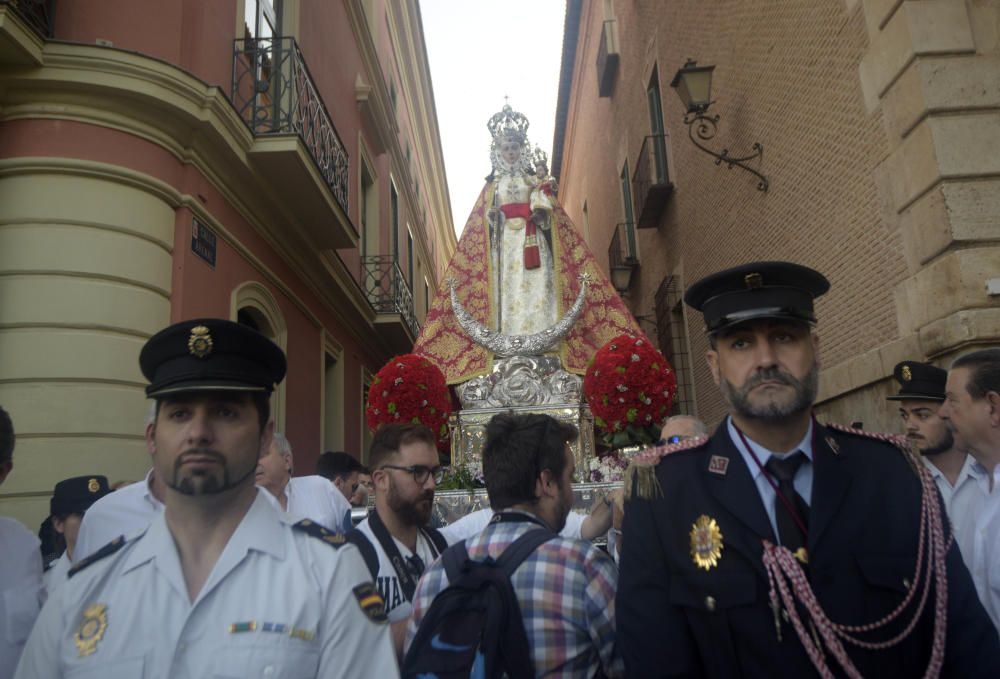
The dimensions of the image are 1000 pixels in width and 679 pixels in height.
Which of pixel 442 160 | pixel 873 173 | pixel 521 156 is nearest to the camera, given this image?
pixel 873 173

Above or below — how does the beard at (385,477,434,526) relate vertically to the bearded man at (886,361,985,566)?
below

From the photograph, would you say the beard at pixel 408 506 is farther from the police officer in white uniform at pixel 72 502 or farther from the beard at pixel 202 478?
the police officer in white uniform at pixel 72 502

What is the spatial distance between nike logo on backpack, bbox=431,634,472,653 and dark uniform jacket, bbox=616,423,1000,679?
0.41 meters

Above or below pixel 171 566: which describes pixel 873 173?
above

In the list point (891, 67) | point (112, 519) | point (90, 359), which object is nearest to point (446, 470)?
point (90, 359)

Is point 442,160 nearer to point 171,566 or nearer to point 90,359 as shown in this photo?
point 90,359

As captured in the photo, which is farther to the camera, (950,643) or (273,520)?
(273,520)

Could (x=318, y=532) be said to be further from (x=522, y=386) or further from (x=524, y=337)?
(x=524, y=337)

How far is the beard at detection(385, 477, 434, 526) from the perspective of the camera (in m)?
2.86

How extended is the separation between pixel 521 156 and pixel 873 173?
148 inches

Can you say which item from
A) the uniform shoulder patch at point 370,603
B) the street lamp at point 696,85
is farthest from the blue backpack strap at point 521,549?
the street lamp at point 696,85

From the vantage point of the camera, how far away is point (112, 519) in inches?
112

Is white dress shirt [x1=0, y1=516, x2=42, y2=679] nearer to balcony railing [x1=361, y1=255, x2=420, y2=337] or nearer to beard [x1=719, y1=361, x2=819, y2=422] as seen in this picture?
beard [x1=719, y1=361, x2=819, y2=422]

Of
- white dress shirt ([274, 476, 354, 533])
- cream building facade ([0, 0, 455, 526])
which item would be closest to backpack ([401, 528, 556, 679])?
white dress shirt ([274, 476, 354, 533])
